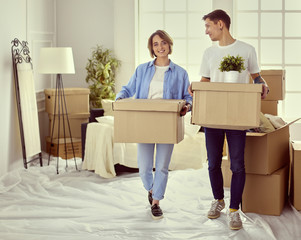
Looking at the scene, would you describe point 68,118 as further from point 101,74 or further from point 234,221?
point 234,221

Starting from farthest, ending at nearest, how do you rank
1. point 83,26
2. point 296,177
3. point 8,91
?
1. point 83,26
2. point 8,91
3. point 296,177

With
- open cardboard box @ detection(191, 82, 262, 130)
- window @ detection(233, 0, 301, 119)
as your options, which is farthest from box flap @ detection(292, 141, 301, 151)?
window @ detection(233, 0, 301, 119)

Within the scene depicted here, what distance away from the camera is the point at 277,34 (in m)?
6.70

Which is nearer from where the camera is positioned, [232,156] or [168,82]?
[232,156]

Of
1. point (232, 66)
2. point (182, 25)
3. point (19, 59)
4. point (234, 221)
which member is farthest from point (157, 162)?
point (182, 25)

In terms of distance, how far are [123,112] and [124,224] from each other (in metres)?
0.83

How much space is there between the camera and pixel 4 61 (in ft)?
17.6

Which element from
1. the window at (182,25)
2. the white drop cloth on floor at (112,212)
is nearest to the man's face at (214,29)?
the white drop cloth on floor at (112,212)

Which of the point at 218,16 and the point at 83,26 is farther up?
the point at 83,26

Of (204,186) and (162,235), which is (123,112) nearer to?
(162,235)

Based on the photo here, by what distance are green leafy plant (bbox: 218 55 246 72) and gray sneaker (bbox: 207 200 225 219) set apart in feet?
3.48

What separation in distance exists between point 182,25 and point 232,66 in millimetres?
3652

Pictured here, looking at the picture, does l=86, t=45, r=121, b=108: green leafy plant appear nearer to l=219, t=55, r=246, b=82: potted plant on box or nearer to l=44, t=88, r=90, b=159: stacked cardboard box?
l=44, t=88, r=90, b=159: stacked cardboard box

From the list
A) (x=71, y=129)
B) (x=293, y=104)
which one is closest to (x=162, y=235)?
(x=71, y=129)
